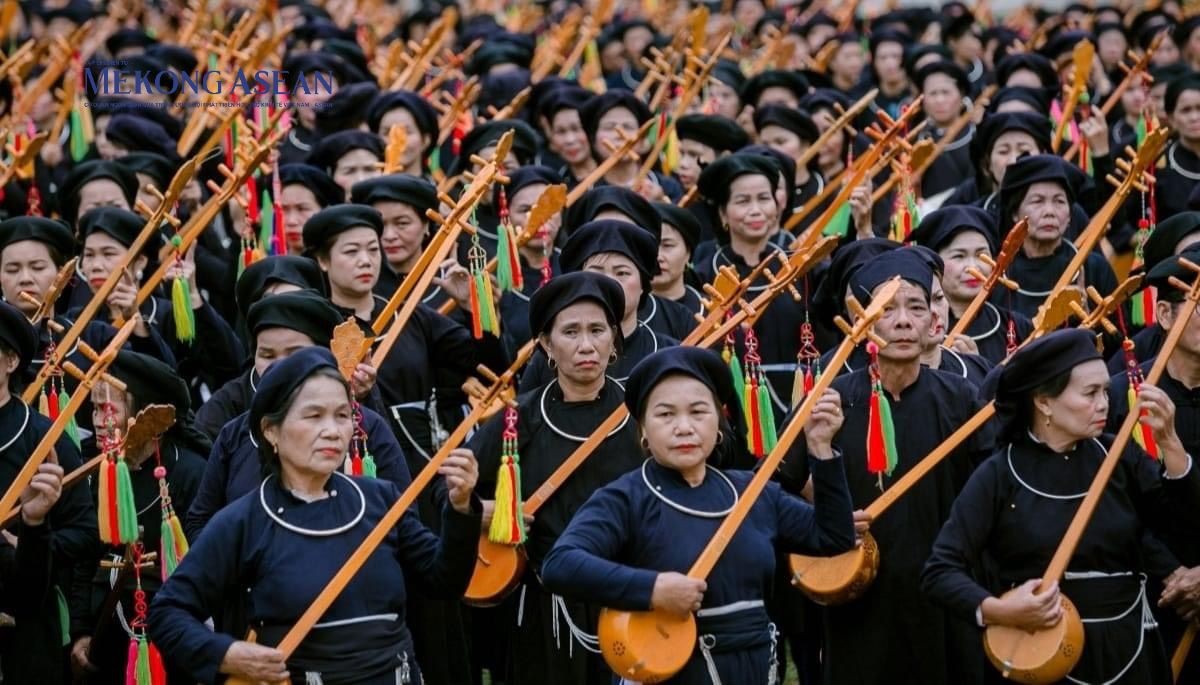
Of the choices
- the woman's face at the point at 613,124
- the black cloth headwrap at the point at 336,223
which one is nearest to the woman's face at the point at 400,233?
the black cloth headwrap at the point at 336,223

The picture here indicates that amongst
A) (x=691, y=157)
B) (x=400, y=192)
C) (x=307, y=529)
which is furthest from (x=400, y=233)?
(x=307, y=529)

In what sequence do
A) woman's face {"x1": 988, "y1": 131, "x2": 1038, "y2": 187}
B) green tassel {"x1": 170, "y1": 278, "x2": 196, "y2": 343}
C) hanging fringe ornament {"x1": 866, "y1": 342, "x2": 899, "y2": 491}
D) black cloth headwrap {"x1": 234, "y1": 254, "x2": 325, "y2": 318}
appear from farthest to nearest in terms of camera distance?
woman's face {"x1": 988, "y1": 131, "x2": 1038, "y2": 187} < green tassel {"x1": 170, "y1": 278, "x2": 196, "y2": 343} < black cloth headwrap {"x1": 234, "y1": 254, "x2": 325, "y2": 318} < hanging fringe ornament {"x1": 866, "y1": 342, "x2": 899, "y2": 491}

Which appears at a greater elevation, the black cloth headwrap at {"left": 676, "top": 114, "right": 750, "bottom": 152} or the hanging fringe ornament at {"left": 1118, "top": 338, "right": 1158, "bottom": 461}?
the black cloth headwrap at {"left": 676, "top": 114, "right": 750, "bottom": 152}

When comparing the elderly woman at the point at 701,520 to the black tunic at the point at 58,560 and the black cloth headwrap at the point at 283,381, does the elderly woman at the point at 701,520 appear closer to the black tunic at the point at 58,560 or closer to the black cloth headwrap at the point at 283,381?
the black cloth headwrap at the point at 283,381

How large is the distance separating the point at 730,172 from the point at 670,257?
2.25 ft

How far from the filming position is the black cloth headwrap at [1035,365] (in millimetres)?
6750

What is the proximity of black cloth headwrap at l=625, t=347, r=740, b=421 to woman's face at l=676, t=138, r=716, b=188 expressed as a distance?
5.15m

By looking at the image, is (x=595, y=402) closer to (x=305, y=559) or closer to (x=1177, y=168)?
(x=305, y=559)

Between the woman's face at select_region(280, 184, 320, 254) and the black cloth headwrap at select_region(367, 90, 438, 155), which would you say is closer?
the woman's face at select_region(280, 184, 320, 254)

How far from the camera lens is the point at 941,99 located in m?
13.3

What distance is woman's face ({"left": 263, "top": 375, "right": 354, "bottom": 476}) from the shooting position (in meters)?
6.22

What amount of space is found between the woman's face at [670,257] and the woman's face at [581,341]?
1934 millimetres

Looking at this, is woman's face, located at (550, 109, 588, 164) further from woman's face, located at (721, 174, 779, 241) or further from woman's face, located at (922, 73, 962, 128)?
woman's face, located at (721, 174, 779, 241)

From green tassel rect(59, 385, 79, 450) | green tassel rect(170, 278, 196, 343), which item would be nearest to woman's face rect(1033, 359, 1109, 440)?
green tassel rect(59, 385, 79, 450)
